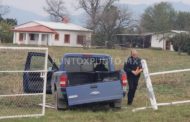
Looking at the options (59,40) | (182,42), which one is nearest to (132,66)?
(182,42)

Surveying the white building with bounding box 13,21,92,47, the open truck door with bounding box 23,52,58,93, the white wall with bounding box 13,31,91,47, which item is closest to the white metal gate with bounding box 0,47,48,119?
the open truck door with bounding box 23,52,58,93

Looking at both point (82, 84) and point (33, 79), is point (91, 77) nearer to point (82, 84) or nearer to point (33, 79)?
point (82, 84)

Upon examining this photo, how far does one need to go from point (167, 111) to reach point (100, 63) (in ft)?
9.70

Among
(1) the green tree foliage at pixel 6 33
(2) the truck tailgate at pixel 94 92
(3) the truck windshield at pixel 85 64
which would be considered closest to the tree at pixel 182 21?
(1) the green tree foliage at pixel 6 33

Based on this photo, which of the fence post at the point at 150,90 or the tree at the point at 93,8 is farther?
the tree at the point at 93,8

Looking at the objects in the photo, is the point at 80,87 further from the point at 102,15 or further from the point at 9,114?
the point at 102,15

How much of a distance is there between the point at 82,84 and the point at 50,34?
70.3 metres

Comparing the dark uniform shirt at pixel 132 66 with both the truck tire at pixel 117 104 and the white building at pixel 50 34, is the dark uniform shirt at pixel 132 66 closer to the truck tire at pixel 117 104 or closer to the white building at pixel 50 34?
the truck tire at pixel 117 104

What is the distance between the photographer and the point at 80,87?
12.6m

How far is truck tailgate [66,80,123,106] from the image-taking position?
1259 cm

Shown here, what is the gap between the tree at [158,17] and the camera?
355ft

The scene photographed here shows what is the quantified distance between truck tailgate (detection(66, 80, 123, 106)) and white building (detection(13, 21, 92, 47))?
68072 mm

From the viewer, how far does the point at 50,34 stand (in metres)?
82.6

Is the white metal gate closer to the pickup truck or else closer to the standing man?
the pickup truck
